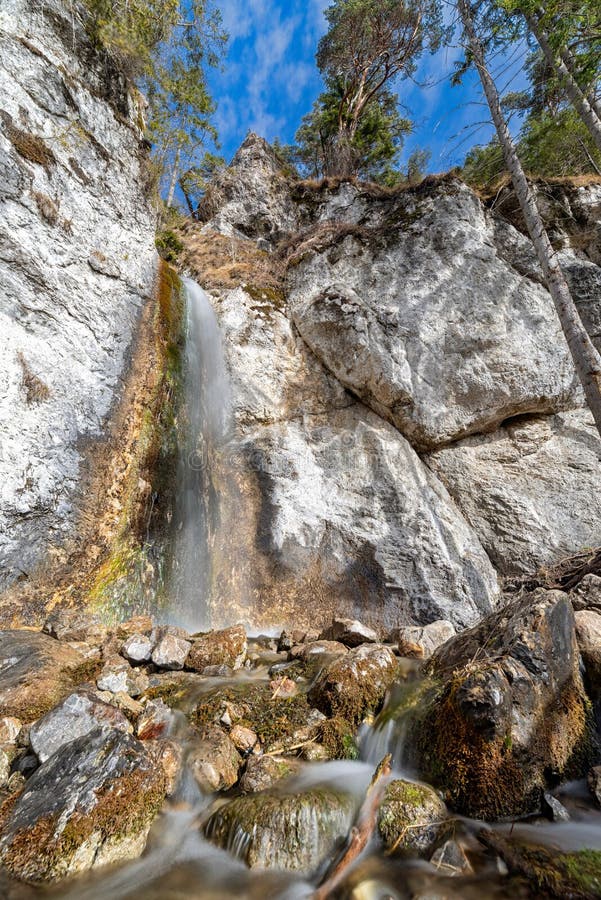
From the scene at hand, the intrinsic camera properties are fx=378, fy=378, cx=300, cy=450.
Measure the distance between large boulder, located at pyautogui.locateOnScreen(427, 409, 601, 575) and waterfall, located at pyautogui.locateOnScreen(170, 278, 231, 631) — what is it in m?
5.38

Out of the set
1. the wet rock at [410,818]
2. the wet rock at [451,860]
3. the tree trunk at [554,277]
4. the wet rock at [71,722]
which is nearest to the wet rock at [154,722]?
the wet rock at [71,722]

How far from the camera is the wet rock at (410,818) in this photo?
7.07 ft

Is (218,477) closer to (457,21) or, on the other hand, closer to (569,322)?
(569,322)

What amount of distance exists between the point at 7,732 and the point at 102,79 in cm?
1206

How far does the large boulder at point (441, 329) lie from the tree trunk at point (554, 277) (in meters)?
1.64

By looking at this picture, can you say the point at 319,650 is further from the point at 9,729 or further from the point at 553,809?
the point at 9,729

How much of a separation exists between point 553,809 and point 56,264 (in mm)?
8907

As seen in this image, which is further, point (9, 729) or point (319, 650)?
point (319, 650)

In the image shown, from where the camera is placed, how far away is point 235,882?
2078 mm

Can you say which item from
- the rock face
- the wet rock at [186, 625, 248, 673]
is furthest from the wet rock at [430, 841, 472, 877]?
the rock face

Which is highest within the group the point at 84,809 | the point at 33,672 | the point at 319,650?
the point at 33,672

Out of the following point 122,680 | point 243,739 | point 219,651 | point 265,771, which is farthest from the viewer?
point 219,651

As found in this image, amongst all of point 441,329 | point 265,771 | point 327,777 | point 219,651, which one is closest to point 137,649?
point 219,651

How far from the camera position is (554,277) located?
24.2 ft
